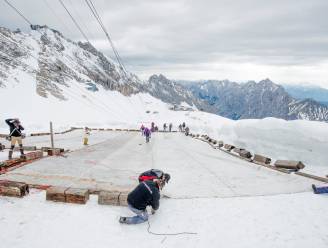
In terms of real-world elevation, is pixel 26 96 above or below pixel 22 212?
above

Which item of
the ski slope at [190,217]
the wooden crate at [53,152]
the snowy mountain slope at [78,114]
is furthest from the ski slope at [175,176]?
the snowy mountain slope at [78,114]

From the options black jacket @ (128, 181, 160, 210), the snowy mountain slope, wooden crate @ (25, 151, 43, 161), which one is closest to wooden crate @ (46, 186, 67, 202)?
black jacket @ (128, 181, 160, 210)

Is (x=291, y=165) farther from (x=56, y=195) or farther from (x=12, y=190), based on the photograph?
(x=12, y=190)

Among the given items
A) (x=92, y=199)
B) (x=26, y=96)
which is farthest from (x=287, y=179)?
(x=26, y=96)

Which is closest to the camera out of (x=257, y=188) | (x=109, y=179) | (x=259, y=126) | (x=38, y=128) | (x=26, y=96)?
(x=257, y=188)

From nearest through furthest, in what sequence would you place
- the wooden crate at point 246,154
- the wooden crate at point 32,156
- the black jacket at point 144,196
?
the black jacket at point 144,196
the wooden crate at point 32,156
the wooden crate at point 246,154

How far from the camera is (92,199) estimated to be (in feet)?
32.4

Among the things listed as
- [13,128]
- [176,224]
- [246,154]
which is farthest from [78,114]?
[176,224]

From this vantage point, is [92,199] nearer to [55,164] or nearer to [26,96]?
[55,164]

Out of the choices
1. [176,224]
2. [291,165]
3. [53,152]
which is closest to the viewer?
[176,224]

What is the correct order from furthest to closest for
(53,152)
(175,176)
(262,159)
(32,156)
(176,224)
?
(262,159)
(53,152)
(32,156)
(175,176)
(176,224)

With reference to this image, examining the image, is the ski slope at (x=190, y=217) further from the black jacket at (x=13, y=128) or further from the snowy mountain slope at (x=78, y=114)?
the snowy mountain slope at (x=78, y=114)

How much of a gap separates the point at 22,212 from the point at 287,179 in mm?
10210

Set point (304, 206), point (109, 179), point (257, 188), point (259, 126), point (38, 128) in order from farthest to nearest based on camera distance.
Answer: point (38, 128), point (259, 126), point (109, 179), point (257, 188), point (304, 206)
